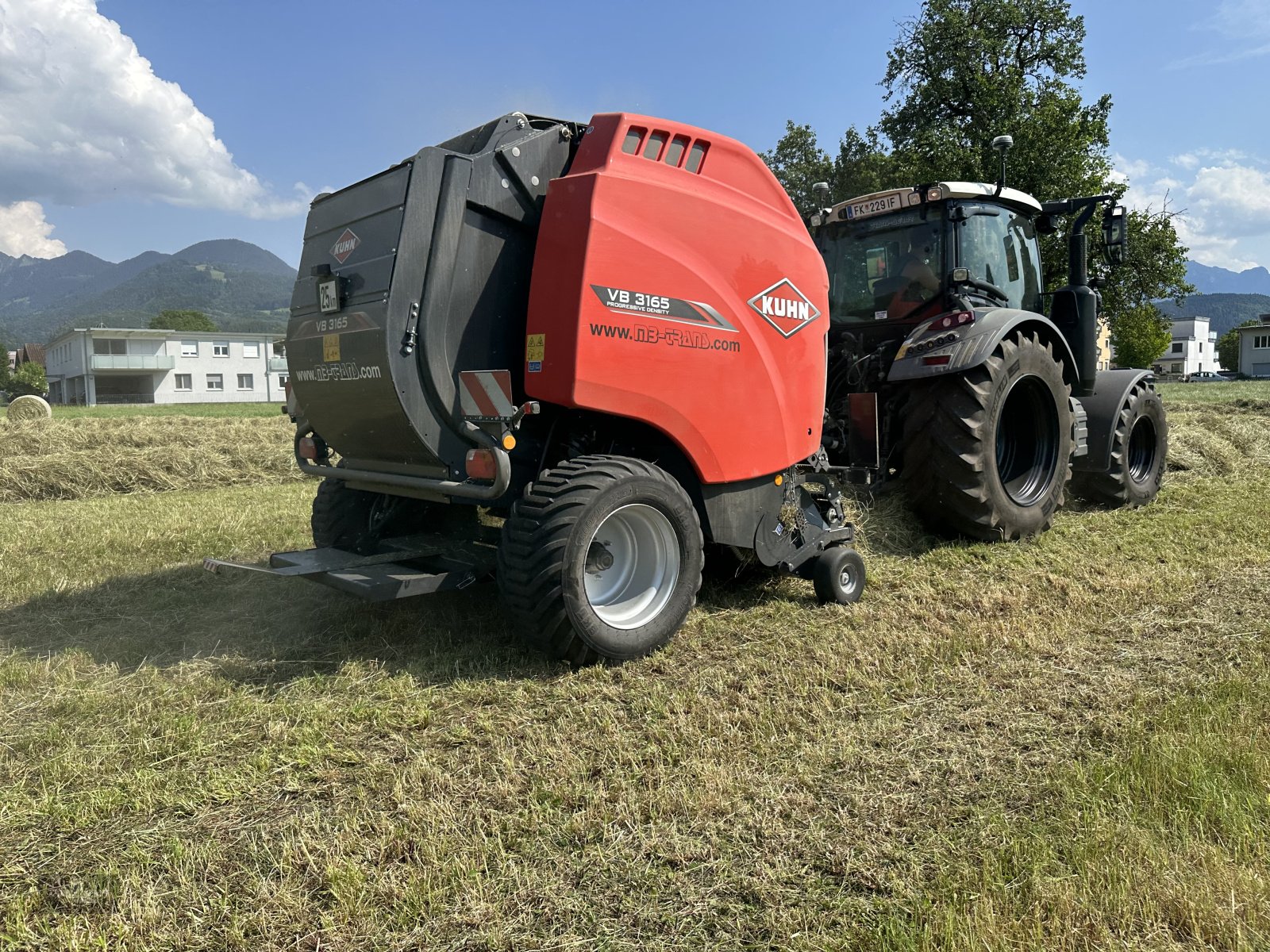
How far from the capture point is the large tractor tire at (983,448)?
17.4 feet

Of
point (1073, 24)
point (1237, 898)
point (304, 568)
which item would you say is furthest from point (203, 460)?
point (1073, 24)

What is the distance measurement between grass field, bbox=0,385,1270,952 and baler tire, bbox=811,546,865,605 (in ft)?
0.49

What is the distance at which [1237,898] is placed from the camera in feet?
6.32

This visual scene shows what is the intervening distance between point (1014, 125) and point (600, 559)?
2011 centimetres

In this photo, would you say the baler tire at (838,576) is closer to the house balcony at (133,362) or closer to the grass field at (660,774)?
the grass field at (660,774)

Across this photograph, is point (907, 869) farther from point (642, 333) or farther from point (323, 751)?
point (642, 333)

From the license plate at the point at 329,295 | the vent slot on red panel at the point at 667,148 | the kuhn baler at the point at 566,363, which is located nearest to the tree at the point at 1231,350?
the kuhn baler at the point at 566,363

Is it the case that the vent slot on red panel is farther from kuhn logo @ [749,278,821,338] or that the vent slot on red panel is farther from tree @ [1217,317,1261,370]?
tree @ [1217,317,1261,370]

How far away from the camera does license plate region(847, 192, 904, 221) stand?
6.21 metres

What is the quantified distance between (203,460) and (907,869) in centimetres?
1077

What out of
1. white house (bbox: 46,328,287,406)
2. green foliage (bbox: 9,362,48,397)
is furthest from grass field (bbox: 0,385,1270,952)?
green foliage (bbox: 9,362,48,397)

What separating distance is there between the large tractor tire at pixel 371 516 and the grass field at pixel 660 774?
37cm

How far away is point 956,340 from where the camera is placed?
5.44 m

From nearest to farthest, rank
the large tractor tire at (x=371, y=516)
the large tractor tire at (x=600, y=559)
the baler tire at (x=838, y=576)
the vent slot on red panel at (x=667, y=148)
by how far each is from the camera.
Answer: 1. the large tractor tire at (x=600, y=559)
2. the vent slot on red panel at (x=667, y=148)
3. the baler tire at (x=838, y=576)
4. the large tractor tire at (x=371, y=516)
